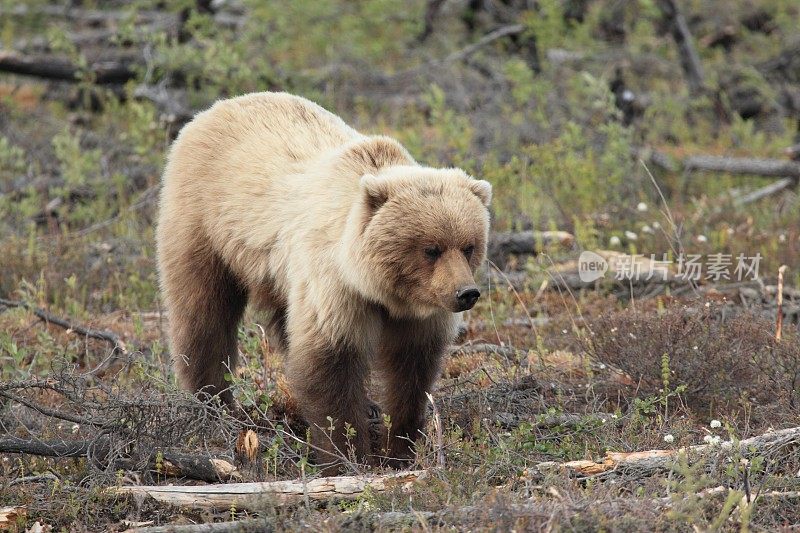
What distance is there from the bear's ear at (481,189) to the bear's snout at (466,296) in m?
0.61

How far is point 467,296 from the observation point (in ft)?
14.3

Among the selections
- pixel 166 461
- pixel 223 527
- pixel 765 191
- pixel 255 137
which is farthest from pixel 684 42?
pixel 223 527

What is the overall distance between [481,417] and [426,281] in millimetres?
928

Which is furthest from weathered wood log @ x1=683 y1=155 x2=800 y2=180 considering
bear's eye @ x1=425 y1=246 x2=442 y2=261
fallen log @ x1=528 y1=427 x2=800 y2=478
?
bear's eye @ x1=425 y1=246 x2=442 y2=261

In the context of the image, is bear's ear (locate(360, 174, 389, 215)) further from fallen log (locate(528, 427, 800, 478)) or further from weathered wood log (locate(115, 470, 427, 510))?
fallen log (locate(528, 427, 800, 478))

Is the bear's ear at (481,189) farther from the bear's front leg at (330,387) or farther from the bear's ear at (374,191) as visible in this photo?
the bear's front leg at (330,387)

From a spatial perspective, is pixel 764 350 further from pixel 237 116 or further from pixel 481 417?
pixel 237 116

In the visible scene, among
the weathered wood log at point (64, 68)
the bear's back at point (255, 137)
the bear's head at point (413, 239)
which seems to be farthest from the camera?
the weathered wood log at point (64, 68)

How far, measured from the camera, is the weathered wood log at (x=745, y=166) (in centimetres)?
939

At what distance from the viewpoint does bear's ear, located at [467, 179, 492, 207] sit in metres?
4.78

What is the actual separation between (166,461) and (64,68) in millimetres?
7651

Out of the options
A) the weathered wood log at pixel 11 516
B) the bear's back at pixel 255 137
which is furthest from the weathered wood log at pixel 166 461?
the bear's back at pixel 255 137

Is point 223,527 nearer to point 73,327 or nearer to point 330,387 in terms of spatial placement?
point 330,387

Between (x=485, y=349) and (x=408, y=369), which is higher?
(x=408, y=369)
